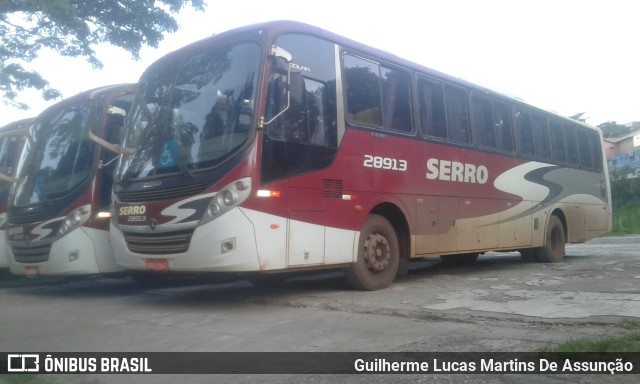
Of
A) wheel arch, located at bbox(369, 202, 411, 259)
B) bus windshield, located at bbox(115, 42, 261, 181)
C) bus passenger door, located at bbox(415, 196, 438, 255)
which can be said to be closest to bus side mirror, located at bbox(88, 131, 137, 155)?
bus windshield, located at bbox(115, 42, 261, 181)

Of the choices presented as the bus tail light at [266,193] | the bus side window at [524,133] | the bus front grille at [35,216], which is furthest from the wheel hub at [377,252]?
the bus side window at [524,133]

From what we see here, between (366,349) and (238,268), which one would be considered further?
(238,268)

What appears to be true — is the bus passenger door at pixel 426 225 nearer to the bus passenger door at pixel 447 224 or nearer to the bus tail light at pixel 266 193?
the bus passenger door at pixel 447 224

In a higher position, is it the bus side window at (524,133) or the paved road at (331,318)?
the bus side window at (524,133)

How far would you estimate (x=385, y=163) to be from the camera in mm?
9148

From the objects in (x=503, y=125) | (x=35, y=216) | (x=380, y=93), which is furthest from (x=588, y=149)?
(x=35, y=216)

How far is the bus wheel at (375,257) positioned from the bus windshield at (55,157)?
4.48m

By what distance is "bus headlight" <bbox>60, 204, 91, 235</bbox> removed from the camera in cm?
935

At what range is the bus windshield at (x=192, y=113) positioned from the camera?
24.0 ft

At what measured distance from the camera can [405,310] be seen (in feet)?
23.4

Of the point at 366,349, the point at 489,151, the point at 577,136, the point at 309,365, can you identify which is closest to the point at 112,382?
the point at 309,365

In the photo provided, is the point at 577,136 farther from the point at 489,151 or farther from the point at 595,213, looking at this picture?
the point at 489,151

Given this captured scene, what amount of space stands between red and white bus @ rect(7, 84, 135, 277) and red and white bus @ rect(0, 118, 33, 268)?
0.88 m

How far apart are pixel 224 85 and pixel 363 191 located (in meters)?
2.54
